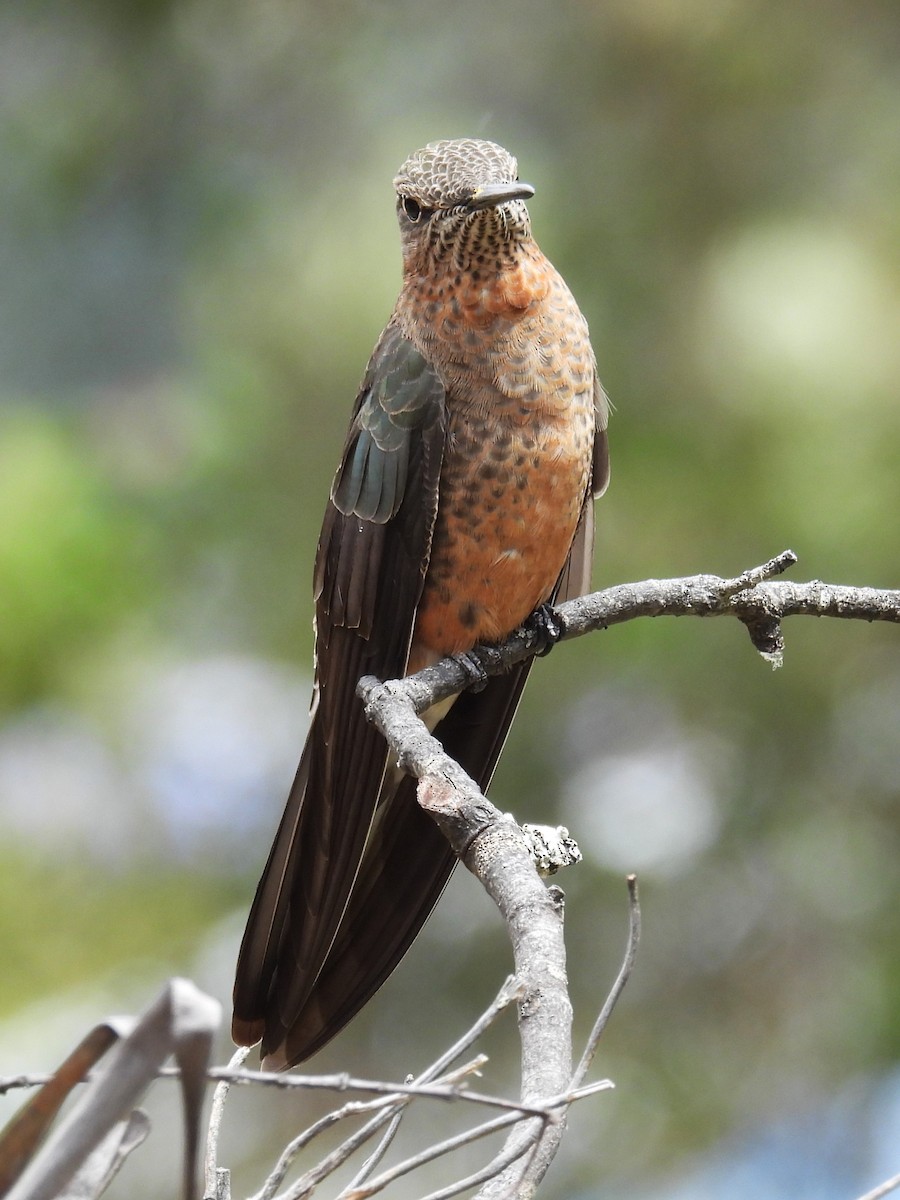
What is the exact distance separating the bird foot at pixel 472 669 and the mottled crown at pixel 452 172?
890 millimetres

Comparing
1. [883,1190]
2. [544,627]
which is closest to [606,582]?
[544,627]

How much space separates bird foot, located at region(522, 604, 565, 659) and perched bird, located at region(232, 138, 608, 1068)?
0.07 feet

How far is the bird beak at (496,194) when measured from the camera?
7.81 feet

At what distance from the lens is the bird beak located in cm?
238

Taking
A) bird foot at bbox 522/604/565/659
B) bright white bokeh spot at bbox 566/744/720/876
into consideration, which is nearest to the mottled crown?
bird foot at bbox 522/604/565/659

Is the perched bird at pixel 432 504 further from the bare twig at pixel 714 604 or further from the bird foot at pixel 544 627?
the bare twig at pixel 714 604

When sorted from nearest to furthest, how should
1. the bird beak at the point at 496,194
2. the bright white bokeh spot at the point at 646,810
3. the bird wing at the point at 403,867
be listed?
the bird wing at the point at 403,867
the bird beak at the point at 496,194
the bright white bokeh spot at the point at 646,810

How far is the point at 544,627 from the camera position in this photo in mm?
2633

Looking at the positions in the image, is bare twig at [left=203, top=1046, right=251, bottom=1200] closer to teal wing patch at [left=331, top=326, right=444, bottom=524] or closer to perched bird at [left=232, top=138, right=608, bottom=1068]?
perched bird at [left=232, top=138, right=608, bottom=1068]

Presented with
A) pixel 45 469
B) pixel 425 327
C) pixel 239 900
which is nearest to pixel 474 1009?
pixel 239 900

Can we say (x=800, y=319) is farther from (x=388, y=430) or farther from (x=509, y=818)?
(x=509, y=818)

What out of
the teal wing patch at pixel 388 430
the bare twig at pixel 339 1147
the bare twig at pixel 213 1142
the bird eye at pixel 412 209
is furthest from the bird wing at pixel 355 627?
the bare twig at pixel 339 1147

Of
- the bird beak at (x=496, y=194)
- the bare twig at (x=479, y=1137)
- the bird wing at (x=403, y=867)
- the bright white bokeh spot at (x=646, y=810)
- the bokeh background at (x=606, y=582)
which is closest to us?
the bare twig at (x=479, y=1137)

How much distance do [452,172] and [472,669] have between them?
1.00m
